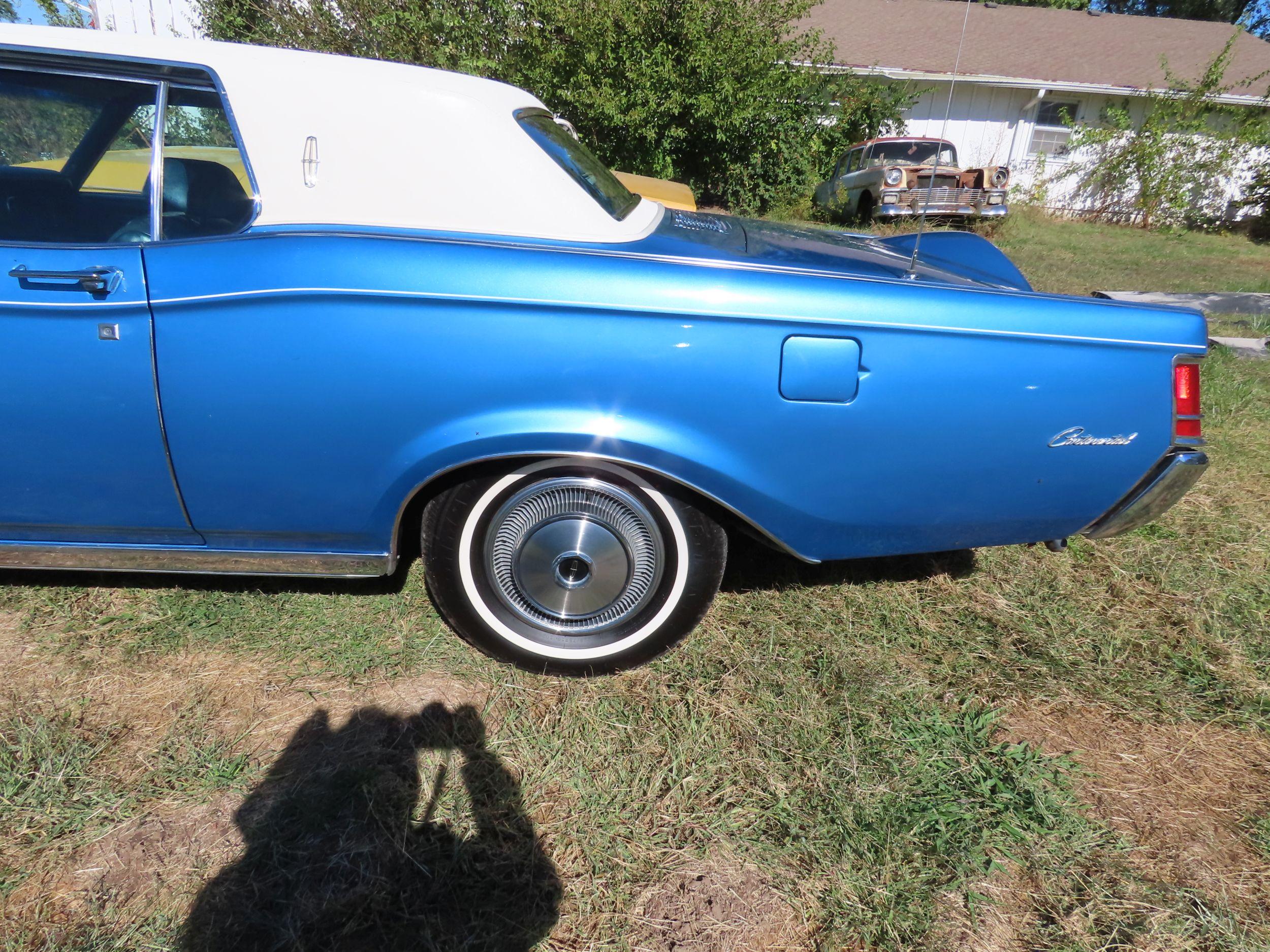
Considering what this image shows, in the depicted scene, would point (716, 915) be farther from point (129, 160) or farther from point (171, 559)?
point (129, 160)

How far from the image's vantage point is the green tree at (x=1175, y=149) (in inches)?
619

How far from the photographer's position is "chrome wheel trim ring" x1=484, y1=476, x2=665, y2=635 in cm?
234

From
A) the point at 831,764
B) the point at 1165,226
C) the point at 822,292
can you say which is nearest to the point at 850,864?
the point at 831,764

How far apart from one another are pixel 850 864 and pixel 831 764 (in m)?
0.32

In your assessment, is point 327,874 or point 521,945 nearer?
point 521,945

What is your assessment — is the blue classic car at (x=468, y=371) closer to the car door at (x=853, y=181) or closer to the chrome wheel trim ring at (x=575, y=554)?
the chrome wheel trim ring at (x=575, y=554)

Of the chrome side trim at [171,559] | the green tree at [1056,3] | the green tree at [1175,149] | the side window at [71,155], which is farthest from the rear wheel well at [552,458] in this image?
the green tree at [1056,3]

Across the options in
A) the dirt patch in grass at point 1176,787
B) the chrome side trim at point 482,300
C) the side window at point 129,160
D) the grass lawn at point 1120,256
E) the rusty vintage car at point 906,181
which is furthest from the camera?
the rusty vintage car at point 906,181

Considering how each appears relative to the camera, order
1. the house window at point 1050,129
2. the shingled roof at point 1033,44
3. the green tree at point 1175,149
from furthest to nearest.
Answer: the house window at point 1050,129 < the shingled roof at point 1033,44 < the green tree at point 1175,149

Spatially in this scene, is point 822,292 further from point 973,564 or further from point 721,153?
point 721,153

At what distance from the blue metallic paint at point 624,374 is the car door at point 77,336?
0.30 feet

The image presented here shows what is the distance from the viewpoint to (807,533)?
2.30 metres

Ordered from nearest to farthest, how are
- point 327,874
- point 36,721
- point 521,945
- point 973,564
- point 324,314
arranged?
point 521,945, point 327,874, point 324,314, point 36,721, point 973,564

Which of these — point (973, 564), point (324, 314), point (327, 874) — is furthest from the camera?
point (973, 564)
